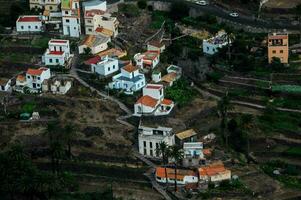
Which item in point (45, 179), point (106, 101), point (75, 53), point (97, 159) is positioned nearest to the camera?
point (45, 179)

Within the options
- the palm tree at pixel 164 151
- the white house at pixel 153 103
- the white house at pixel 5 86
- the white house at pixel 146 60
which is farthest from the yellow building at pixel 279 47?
the white house at pixel 5 86

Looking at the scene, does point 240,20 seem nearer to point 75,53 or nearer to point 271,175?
point 75,53

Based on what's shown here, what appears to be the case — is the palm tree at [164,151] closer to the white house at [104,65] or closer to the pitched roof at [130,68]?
the pitched roof at [130,68]

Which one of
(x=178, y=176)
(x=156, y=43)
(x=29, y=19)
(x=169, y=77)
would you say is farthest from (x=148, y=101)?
(x=29, y=19)

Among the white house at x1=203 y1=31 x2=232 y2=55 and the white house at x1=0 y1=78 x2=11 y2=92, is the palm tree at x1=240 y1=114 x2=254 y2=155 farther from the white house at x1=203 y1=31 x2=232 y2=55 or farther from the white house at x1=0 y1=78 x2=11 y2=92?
the white house at x1=0 y1=78 x2=11 y2=92

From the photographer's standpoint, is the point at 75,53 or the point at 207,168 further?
the point at 75,53

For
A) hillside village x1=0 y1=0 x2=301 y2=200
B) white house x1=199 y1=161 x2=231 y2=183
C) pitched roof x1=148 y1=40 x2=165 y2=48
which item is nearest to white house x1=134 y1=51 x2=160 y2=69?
hillside village x1=0 y1=0 x2=301 y2=200

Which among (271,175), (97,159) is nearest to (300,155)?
(271,175)
